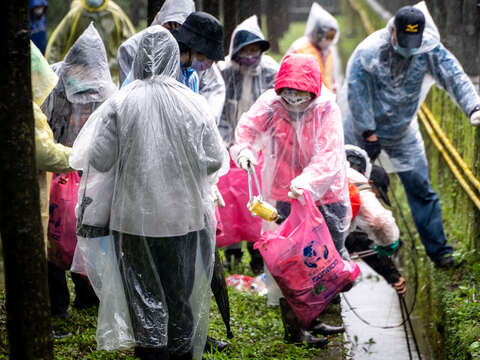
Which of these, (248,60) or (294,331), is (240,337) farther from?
(248,60)

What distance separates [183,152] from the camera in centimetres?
375

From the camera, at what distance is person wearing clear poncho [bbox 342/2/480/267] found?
560 centimetres

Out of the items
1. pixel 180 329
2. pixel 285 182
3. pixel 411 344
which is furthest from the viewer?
pixel 411 344

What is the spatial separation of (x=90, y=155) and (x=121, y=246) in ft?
1.47

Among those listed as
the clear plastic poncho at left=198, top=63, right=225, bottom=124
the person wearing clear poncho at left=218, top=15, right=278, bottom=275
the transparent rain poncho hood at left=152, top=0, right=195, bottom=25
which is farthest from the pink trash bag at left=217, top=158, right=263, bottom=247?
the transparent rain poncho hood at left=152, top=0, right=195, bottom=25


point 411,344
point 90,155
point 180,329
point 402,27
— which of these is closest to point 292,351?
→ point 180,329

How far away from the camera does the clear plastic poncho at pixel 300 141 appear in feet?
14.7

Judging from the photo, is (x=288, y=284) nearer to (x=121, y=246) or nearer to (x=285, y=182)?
(x=285, y=182)

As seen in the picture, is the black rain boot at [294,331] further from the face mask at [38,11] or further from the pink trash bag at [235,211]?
the face mask at [38,11]

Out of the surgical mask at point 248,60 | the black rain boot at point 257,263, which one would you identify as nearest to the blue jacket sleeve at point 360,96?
the surgical mask at point 248,60

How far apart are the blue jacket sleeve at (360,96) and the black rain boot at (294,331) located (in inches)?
66.2

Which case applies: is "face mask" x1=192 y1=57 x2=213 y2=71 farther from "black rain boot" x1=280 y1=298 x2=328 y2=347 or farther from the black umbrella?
"black rain boot" x1=280 y1=298 x2=328 y2=347

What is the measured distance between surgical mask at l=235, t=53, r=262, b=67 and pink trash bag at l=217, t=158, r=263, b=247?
768 mm

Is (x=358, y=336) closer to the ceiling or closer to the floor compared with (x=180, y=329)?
closer to the floor
